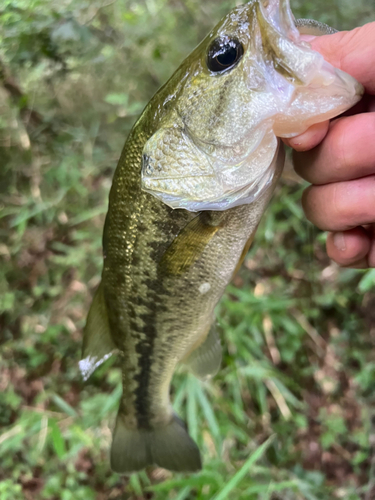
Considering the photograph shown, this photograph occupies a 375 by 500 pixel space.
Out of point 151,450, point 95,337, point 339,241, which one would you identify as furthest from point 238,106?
point 151,450

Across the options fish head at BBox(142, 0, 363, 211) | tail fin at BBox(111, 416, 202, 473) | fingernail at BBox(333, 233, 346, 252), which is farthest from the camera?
tail fin at BBox(111, 416, 202, 473)

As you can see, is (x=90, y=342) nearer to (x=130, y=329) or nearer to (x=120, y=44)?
(x=130, y=329)

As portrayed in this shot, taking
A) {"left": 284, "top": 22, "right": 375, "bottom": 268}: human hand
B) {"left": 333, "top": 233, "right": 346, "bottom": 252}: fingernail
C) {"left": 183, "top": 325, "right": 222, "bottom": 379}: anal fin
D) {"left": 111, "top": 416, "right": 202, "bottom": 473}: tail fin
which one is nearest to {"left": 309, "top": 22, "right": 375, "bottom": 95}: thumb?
{"left": 284, "top": 22, "right": 375, "bottom": 268}: human hand

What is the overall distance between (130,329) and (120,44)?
1684 millimetres

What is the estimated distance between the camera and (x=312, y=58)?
0.66 m

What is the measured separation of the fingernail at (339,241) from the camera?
1.03 meters

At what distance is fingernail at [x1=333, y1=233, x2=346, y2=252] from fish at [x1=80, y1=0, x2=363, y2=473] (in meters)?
0.30

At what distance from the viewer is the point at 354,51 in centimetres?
72

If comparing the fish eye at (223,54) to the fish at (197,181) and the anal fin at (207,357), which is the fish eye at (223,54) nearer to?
the fish at (197,181)

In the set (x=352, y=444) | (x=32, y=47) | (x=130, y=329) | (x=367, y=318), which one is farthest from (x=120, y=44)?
(x=352, y=444)

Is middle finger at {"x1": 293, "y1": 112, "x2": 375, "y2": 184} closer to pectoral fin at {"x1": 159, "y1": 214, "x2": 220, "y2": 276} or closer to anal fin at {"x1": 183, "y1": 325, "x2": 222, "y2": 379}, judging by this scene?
pectoral fin at {"x1": 159, "y1": 214, "x2": 220, "y2": 276}

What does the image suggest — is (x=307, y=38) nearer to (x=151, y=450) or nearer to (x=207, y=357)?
(x=207, y=357)

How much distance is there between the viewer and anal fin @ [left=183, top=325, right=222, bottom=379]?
1.29 meters

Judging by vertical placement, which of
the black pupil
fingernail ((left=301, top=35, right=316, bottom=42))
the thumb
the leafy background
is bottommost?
the leafy background
